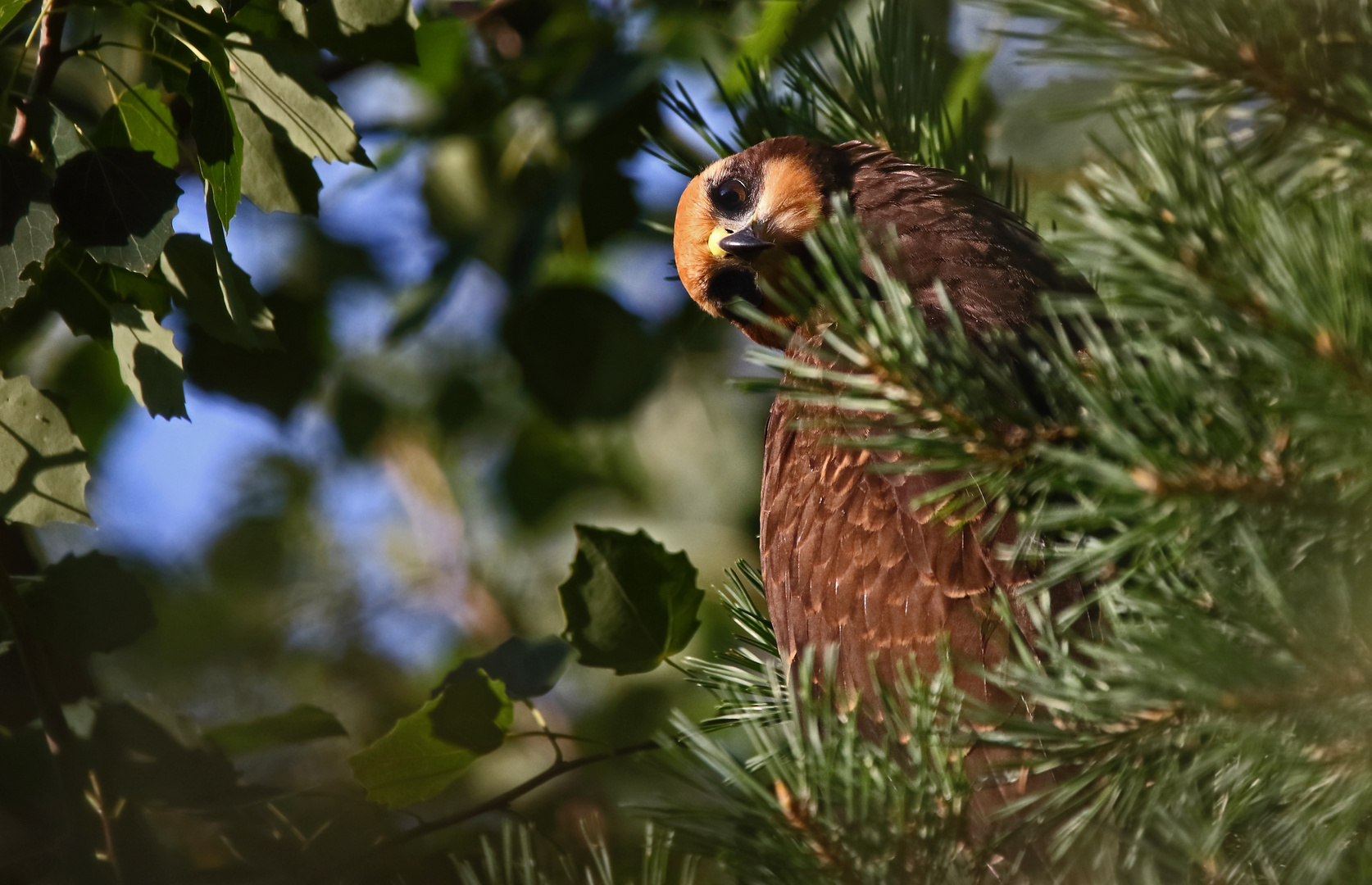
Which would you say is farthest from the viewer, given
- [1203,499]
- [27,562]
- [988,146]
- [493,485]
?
[493,485]

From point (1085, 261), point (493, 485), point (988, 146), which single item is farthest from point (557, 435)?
point (1085, 261)

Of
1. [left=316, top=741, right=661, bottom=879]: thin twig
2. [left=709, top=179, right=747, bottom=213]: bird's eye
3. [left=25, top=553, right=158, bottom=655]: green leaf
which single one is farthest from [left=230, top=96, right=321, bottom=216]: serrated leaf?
[left=709, top=179, right=747, bottom=213]: bird's eye

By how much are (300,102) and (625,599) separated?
1.01 meters

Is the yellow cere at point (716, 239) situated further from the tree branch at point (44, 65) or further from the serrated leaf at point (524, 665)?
the tree branch at point (44, 65)

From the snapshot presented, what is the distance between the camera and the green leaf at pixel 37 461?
60.4 inches

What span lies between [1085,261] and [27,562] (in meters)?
2.00

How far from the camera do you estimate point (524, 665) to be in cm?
181

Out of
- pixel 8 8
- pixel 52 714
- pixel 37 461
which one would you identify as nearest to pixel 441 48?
pixel 8 8

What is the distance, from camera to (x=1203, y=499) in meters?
0.88

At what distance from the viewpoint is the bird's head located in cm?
250

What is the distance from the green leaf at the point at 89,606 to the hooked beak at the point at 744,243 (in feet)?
5.22

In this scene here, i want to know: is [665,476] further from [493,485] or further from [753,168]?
[753,168]

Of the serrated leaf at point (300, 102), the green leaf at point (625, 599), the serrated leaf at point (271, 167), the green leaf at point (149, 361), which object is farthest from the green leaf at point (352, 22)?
the green leaf at point (625, 599)

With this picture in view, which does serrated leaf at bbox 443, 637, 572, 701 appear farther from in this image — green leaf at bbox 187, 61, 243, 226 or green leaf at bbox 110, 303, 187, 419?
green leaf at bbox 187, 61, 243, 226
